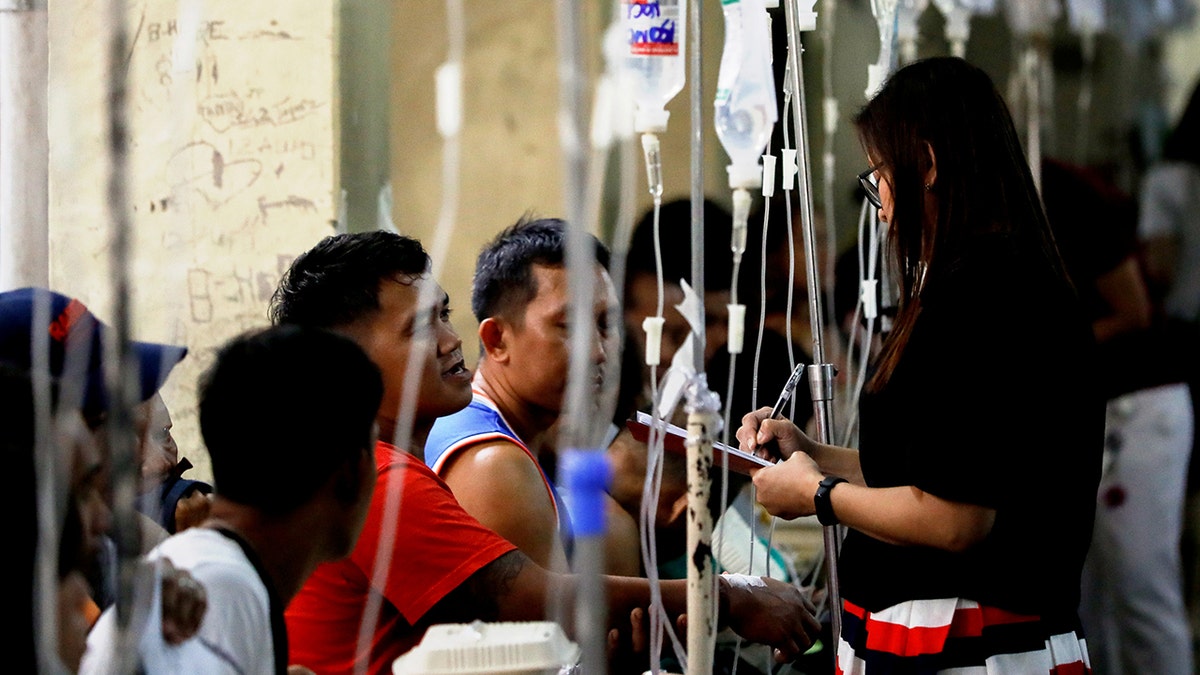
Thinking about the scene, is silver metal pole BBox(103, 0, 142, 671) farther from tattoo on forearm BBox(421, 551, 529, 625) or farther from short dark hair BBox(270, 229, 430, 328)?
short dark hair BBox(270, 229, 430, 328)

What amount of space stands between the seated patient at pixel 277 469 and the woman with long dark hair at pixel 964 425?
709mm

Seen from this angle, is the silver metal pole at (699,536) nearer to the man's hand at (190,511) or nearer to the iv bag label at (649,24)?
the iv bag label at (649,24)

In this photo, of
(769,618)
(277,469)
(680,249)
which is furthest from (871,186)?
(680,249)

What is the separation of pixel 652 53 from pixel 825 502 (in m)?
0.73

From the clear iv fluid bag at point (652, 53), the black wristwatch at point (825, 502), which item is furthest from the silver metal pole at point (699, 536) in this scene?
the clear iv fluid bag at point (652, 53)

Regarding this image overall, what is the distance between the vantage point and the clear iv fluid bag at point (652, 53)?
1.99 m

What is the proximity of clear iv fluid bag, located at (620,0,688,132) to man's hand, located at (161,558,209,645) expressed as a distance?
0.98 m

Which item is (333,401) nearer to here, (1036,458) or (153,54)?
(1036,458)

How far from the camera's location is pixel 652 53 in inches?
79.0

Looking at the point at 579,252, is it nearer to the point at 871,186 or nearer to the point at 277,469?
the point at 277,469

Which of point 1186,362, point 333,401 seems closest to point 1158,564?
point 1186,362

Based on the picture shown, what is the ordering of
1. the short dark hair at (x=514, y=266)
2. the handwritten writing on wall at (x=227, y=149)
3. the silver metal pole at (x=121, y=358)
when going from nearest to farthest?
the silver metal pole at (x=121, y=358)
the short dark hair at (x=514, y=266)
the handwritten writing on wall at (x=227, y=149)

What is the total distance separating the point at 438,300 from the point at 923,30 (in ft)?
10.7

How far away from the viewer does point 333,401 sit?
1.67m
